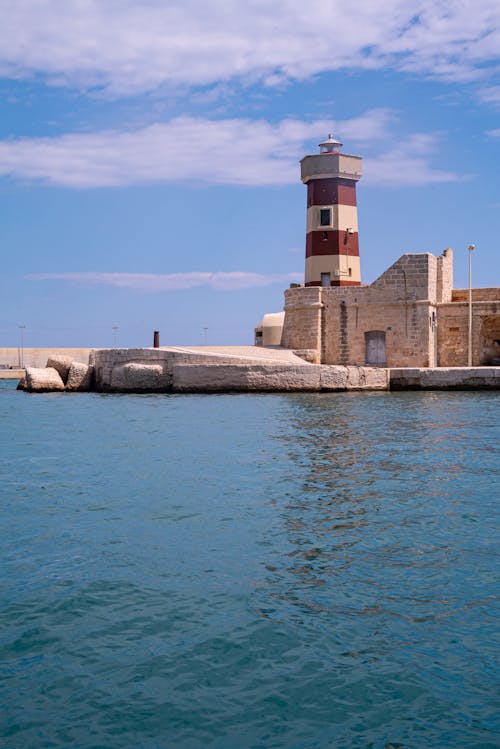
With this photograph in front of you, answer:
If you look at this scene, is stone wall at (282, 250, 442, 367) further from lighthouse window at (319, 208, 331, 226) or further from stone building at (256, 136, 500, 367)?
lighthouse window at (319, 208, 331, 226)

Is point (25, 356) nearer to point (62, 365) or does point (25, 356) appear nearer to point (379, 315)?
point (62, 365)

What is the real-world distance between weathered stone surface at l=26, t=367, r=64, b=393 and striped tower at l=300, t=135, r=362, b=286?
9.99 metres

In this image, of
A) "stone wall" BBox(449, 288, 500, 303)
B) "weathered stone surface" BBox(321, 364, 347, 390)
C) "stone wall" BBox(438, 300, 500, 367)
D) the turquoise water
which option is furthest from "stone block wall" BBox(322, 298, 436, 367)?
the turquoise water

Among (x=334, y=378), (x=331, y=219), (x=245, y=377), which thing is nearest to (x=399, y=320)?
(x=334, y=378)

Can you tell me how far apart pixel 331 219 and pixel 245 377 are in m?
9.59

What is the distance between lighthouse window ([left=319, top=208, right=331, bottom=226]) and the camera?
27672 millimetres

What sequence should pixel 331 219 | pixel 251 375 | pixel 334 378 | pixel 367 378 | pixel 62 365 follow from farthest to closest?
pixel 331 219
pixel 62 365
pixel 367 378
pixel 251 375
pixel 334 378

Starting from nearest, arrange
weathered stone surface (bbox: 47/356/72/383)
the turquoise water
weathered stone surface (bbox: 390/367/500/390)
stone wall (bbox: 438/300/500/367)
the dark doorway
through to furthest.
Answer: the turquoise water
weathered stone surface (bbox: 390/367/500/390)
stone wall (bbox: 438/300/500/367)
the dark doorway
weathered stone surface (bbox: 47/356/72/383)

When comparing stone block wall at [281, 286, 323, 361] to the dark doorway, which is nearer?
the dark doorway

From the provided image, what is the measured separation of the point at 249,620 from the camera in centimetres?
414

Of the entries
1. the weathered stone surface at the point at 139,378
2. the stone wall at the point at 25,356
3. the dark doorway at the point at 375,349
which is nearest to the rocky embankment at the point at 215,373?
the weathered stone surface at the point at 139,378

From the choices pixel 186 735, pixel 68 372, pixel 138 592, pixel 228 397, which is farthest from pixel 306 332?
pixel 186 735

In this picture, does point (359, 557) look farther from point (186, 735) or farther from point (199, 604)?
point (186, 735)

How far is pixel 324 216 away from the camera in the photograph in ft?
91.0
